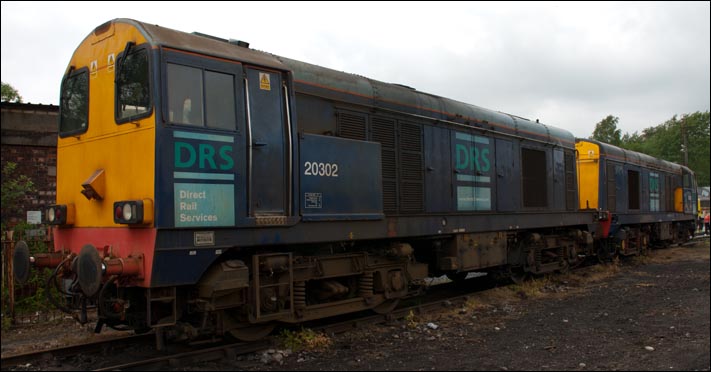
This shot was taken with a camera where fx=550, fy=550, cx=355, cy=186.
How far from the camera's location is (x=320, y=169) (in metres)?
6.92

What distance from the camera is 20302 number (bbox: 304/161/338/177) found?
6770 mm

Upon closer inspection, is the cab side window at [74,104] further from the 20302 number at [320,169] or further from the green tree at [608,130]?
the green tree at [608,130]

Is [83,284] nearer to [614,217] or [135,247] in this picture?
[135,247]

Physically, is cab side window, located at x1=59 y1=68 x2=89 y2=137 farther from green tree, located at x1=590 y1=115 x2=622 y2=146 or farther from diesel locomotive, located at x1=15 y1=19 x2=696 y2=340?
green tree, located at x1=590 y1=115 x2=622 y2=146

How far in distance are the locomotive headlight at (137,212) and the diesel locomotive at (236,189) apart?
20mm

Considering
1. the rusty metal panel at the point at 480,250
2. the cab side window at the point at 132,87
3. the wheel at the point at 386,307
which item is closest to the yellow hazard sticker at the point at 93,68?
the cab side window at the point at 132,87

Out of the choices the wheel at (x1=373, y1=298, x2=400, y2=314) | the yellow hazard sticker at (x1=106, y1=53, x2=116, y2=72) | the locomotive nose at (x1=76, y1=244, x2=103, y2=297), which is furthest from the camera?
the wheel at (x1=373, y1=298, x2=400, y2=314)

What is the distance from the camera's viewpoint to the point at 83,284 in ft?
17.6

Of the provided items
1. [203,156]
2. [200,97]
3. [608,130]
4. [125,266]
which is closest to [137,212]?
[125,266]

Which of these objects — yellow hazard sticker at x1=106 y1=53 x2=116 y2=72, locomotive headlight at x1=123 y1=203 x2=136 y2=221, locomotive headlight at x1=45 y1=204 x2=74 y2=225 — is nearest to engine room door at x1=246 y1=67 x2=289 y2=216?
locomotive headlight at x1=123 y1=203 x2=136 y2=221

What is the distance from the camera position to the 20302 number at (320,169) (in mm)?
6770

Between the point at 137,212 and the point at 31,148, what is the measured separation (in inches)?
283

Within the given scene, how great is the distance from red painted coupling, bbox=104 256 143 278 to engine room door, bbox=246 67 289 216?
130 centimetres

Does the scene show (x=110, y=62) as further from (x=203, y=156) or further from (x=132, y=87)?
(x=203, y=156)
